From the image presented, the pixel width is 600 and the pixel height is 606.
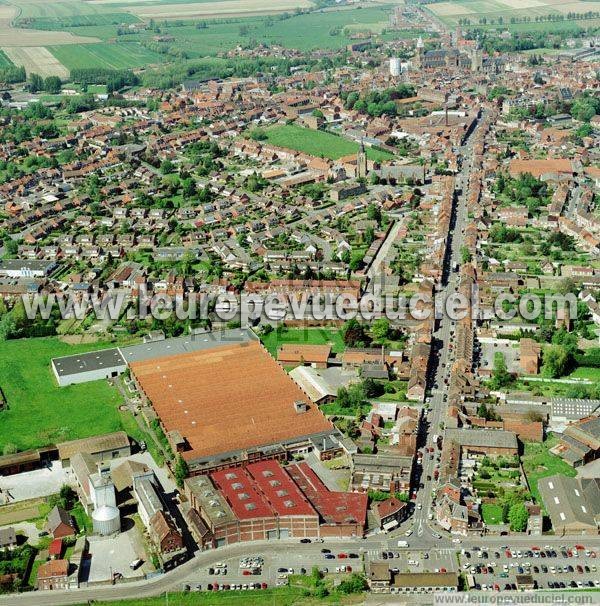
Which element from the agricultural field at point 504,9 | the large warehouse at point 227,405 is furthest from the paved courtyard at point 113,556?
the agricultural field at point 504,9

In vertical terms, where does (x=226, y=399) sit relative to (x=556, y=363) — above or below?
below

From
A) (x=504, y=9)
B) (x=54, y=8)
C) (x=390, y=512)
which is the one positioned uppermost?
(x=504, y=9)

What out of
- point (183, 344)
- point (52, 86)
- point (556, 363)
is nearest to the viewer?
Result: point (556, 363)

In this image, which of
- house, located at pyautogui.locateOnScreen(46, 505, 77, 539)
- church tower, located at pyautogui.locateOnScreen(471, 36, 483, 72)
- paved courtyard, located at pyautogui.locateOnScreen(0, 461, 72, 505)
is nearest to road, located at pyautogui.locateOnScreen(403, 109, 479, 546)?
house, located at pyautogui.locateOnScreen(46, 505, 77, 539)

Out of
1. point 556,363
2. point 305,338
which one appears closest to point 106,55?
point 305,338

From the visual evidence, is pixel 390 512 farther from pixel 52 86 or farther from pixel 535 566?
pixel 52 86

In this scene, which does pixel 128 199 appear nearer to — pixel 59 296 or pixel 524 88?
pixel 59 296

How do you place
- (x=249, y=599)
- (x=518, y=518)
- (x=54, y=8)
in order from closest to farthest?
(x=249, y=599) → (x=518, y=518) → (x=54, y=8)

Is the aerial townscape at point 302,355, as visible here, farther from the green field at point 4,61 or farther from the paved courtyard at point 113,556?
the green field at point 4,61
